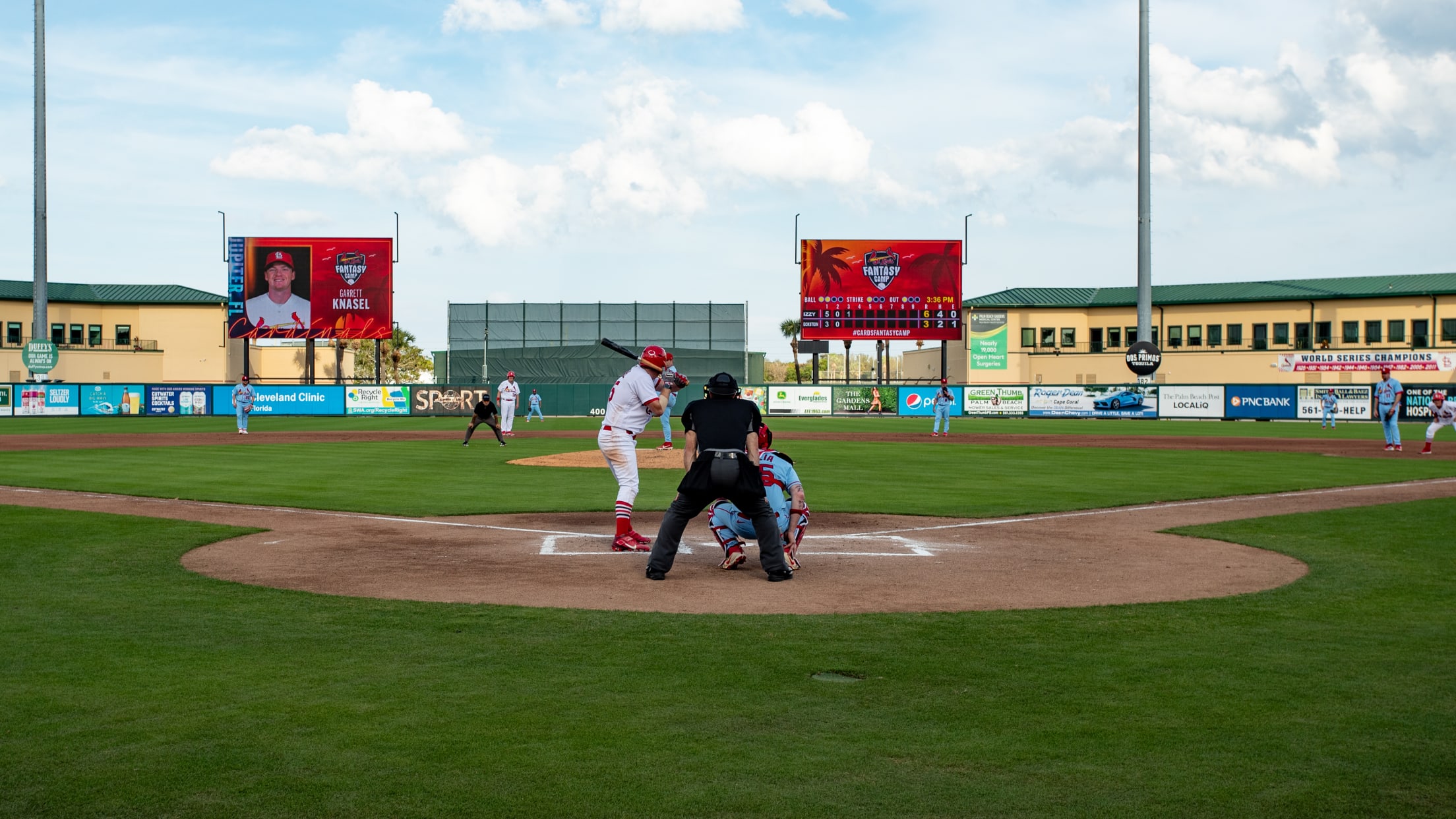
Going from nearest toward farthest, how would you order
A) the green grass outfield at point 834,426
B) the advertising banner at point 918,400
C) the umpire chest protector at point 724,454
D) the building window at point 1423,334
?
1. the umpire chest protector at point 724,454
2. the green grass outfield at point 834,426
3. the advertising banner at point 918,400
4. the building window at point 1423,334

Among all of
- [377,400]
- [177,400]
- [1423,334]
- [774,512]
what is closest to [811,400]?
[377,400]

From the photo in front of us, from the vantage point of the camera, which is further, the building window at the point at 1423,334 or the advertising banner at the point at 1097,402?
the building window at the point at 1423,334

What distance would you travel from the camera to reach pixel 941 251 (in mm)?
57969

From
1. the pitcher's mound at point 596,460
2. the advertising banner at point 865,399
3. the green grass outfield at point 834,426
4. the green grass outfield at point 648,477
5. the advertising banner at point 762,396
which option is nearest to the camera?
the green grass outfield at point 648,477

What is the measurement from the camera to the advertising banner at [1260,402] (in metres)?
54.6

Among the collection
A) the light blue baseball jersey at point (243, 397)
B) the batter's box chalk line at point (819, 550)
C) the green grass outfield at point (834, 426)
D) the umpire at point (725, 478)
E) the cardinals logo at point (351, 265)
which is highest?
the cardinals logo at point (351, 265)

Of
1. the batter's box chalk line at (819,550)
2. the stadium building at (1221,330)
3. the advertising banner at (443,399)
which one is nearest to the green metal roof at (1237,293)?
the stadium building at (1221,330)

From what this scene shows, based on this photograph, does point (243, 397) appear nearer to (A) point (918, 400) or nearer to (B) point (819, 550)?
(B) point (819, 550)

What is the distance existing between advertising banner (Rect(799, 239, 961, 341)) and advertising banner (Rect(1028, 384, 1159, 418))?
6.24 meters

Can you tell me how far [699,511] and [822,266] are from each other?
50302 millimetres

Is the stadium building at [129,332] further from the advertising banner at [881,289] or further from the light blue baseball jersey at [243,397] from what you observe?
the light blue baseball jersey at [243,397]

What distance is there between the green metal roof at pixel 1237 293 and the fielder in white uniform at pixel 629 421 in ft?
236

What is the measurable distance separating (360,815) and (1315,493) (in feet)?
54.4

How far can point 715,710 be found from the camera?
511 cm
